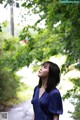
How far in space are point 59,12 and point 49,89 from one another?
1301 millimetres

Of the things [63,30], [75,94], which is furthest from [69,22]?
[75,94]

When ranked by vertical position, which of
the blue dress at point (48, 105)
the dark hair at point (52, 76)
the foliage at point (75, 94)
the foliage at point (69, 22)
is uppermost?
the foliage at point (69, 22)

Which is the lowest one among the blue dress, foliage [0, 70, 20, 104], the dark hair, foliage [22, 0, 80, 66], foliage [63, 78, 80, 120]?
the blue dress

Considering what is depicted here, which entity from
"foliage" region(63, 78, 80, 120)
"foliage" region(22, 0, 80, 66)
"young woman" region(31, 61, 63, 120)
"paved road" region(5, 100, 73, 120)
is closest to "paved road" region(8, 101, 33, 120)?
"paved road" region(5, 100, 73, 120)

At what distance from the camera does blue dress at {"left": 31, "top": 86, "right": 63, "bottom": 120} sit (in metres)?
1.93

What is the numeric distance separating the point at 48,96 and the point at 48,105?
6 cm

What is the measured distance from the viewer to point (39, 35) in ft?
12.2

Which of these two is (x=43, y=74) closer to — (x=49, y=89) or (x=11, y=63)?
(x=49, y=89)

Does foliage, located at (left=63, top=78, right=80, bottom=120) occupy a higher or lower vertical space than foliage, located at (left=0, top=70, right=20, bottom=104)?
lower

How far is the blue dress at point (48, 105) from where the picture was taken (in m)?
1.93

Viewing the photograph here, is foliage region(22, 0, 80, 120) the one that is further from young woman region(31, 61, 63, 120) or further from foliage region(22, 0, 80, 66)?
young woman region(31, 61, 63, 120)

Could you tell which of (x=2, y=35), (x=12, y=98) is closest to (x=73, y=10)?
(x=2, y=35)

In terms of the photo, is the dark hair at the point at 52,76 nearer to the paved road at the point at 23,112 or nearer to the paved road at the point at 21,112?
the paved road at the point at 23,112

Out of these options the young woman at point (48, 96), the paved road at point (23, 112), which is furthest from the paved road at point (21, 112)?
the young woman at point (48, 96)
